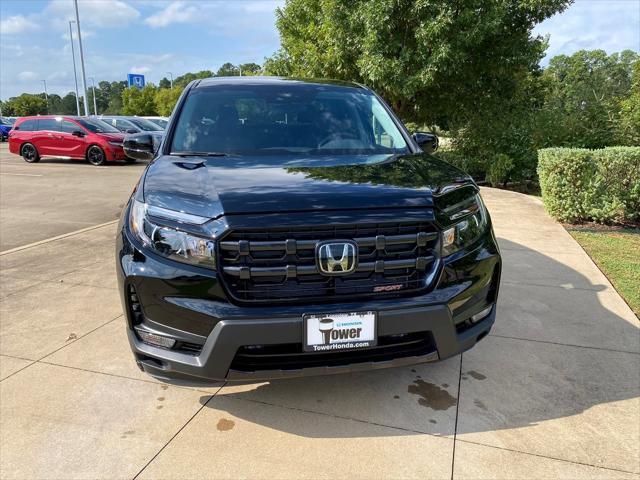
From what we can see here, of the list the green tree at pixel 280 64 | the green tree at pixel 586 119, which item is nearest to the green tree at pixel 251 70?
the green tree at pixel 280 64

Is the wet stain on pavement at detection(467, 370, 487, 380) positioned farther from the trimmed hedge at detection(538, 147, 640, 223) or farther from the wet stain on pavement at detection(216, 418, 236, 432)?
the trimmed hedge at detection(538, 147, 640, 223)

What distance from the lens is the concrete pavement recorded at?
2264 mm

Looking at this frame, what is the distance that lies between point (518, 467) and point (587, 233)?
17.9ft

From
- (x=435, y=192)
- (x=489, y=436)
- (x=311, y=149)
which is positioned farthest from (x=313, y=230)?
(x=489, y=436)

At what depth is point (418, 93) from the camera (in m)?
12.8

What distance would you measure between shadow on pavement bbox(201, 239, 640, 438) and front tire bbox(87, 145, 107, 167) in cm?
1547

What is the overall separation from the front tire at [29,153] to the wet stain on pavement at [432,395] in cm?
1830

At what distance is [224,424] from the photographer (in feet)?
8.35

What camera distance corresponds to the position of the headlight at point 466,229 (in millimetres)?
2377

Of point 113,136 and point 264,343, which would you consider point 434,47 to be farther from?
point 113,136

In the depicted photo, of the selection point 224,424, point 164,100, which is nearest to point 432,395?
point 224,424

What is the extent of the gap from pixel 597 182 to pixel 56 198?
9554 millimetres

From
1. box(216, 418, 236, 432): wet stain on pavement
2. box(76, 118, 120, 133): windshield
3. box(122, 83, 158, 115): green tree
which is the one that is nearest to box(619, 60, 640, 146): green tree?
box(216, 418, 236, 432): wet stain on pavement

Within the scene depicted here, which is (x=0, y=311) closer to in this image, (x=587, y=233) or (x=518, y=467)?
(x=518, y=467)
